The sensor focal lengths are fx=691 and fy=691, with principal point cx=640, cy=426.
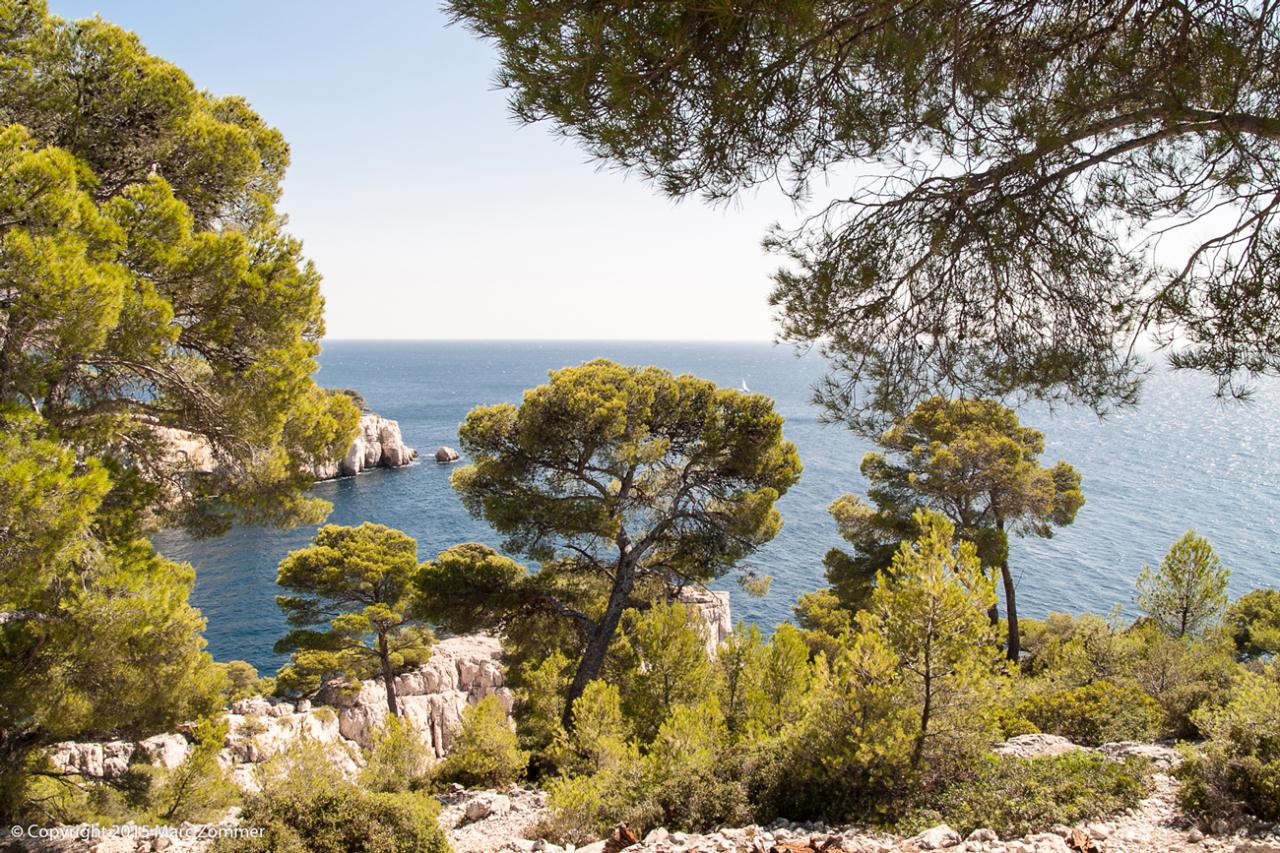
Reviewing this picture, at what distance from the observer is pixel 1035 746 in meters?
8.19

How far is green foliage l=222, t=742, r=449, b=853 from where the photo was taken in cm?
544

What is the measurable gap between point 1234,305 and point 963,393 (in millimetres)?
1814

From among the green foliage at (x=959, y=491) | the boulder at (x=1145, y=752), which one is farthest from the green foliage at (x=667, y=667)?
the green foliage at (x=959, y=491)

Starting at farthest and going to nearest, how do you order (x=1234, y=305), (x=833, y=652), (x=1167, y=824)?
(x=833, y=652), (x=1167, y=824), (x=1234, y=305)

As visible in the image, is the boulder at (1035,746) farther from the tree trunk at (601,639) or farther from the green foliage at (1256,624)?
the green foliage at (1256,624)

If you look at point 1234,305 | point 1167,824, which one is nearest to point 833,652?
point 1167,824

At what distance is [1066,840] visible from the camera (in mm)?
5266

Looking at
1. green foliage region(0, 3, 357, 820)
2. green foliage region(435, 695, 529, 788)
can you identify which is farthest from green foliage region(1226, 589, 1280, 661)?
green foliage region(0, 3, 357, 820)

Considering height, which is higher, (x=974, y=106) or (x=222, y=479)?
(x=974, y=106)

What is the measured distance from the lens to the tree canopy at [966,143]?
405 centimetres

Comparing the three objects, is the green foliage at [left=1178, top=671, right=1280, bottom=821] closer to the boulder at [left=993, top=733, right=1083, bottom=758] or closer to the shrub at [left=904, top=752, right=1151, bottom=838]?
the shrub at [left=904, top=752, right=1151, bottom=838]

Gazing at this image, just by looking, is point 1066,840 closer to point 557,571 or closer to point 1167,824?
point 1167,824

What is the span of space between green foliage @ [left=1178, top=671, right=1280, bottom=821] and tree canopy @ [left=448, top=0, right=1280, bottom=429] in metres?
3.45

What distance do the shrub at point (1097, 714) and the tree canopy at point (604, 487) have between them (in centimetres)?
470
